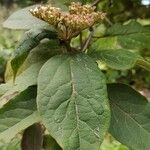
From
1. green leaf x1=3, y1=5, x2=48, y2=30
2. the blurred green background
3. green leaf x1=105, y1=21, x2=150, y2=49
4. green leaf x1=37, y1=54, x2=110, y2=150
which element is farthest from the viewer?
the blurred green background

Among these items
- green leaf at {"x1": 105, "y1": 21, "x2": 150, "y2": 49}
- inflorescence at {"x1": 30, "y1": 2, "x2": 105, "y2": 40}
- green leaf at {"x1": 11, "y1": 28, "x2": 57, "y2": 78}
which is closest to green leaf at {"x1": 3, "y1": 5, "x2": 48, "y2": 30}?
green leaf at {"x1": 11, "y1": 28, "x2": 57, "y2": 78}

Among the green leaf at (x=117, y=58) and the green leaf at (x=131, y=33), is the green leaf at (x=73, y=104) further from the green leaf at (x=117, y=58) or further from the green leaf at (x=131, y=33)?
the green leaf at (x=131, y=33)

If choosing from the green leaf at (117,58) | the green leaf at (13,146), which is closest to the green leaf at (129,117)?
the green leaf at (117,58)

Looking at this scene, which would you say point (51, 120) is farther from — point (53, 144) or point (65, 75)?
point (53, 144)

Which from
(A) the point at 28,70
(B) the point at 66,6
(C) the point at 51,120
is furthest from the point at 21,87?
(B) the point at 66,6

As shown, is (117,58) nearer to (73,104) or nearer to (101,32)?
(73,104)

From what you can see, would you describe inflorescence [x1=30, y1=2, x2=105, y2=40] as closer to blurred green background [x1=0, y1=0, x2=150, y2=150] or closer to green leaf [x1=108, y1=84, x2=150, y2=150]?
green leaf [x1=108, y1=84, x2=150, y2=150]
